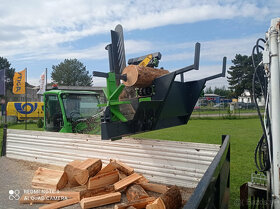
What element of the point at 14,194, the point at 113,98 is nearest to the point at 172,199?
the point at 113,98

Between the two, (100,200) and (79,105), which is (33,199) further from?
(79,105)

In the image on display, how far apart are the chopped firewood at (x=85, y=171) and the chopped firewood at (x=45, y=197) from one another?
0.42m

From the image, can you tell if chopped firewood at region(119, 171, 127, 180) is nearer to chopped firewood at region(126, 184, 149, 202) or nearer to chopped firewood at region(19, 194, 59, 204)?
chopped firewood at region(126, 184, 149, 202)

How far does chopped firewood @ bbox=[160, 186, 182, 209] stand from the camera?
133 inches

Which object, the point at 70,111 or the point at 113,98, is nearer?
the point at 113,98

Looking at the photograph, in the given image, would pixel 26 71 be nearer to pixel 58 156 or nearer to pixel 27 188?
pixel 58 156

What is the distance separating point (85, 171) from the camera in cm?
436

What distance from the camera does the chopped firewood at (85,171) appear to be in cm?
438

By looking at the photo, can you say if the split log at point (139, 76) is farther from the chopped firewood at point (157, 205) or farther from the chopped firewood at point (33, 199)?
the chopped firewood at point (33, 199)

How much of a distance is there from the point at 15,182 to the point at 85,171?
1.77 m

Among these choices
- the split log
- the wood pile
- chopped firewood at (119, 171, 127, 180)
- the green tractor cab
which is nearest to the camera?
the wood pile

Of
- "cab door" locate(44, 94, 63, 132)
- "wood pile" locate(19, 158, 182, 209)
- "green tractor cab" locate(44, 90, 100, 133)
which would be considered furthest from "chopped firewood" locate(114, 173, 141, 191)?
"cab door" locate(44, 94, 63, 132)

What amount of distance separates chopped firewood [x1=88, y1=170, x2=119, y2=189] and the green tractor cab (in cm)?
240

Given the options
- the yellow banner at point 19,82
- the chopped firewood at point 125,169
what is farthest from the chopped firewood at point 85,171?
the yellow banner at point 19,82
